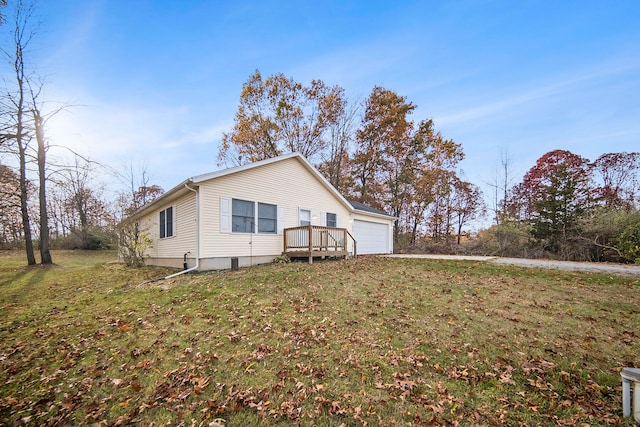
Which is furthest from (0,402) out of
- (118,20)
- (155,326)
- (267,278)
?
(118,20)

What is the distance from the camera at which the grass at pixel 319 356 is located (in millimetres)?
2748

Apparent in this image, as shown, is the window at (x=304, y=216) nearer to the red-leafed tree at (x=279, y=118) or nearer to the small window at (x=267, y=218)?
the small window at (x=267, y=218)

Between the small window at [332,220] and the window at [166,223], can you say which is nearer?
the window at [166,223]

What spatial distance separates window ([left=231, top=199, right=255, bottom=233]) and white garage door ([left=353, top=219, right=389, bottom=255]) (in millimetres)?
7434

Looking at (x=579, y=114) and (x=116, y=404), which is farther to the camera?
(x=579, y=114)

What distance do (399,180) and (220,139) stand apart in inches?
632

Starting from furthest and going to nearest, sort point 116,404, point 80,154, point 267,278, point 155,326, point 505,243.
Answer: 1. point 505,243
2. point 80,154
3. point 267,278
4. point 155,326
5. point 116,404

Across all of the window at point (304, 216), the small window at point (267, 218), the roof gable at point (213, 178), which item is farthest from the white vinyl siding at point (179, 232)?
the window at point (304, 216)

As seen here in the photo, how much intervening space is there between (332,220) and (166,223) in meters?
8.15

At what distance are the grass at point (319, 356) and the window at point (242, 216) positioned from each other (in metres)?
3.96

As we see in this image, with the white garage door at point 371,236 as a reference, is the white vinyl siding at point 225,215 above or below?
above

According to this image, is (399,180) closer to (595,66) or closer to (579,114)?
(579,114)

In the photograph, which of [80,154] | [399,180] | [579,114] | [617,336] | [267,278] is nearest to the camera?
[617,336]

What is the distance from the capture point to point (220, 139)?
2377cm
